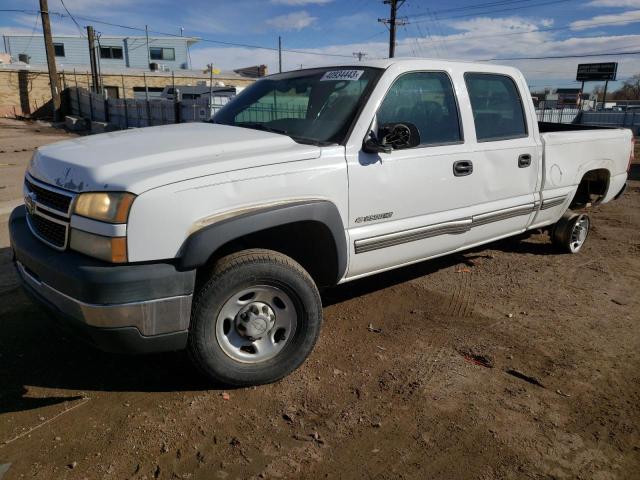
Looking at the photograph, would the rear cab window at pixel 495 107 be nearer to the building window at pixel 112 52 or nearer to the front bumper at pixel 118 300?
the front bumper at pixel 118 300

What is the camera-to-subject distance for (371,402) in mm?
2891

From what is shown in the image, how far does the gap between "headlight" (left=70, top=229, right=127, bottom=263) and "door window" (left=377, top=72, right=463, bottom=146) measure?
1.86 m

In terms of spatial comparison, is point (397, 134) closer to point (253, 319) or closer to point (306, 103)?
point (306, 103)

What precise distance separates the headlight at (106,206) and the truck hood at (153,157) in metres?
0.03

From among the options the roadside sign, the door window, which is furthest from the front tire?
the roadside sign

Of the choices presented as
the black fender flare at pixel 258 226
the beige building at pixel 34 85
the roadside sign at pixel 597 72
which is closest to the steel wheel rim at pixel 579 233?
the black fender flare at pixel 258 226

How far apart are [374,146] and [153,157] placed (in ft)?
4.49

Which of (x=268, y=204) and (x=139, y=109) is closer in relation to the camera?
(x=268, y=204)

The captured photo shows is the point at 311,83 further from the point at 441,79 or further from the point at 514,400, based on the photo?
the point at 514,400

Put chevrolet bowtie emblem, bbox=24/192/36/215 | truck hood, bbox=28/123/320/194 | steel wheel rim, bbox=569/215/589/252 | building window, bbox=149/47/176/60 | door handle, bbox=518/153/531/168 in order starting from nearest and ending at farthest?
truck hood, bbox=28/123/320/194, chevrolet bowtie emblem, bbox=24/192/36/215, door handle, bbox=518/153/531/168, steel wheel rim, bbox=569/215/589/252, building window, bbox=149/47/176/60

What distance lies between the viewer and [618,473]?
Result: 237 cm

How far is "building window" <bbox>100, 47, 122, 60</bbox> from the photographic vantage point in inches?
1720

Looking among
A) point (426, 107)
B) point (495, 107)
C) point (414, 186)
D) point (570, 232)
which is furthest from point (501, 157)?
point (570, 232)

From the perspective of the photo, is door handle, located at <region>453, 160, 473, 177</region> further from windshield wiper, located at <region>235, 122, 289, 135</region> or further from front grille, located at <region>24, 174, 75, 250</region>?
front grille, located at <region>24, 174, 75, 250</region>
